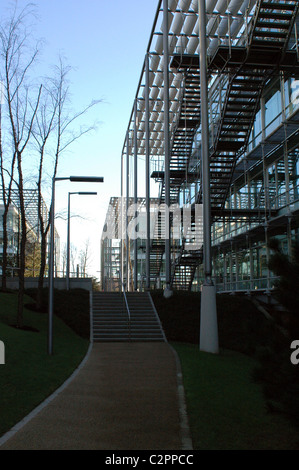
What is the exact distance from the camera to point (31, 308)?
2453 centimetres

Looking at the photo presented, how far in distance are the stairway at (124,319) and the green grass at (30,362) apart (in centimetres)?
145

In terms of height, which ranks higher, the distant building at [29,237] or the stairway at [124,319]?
the distant building at [29,237]

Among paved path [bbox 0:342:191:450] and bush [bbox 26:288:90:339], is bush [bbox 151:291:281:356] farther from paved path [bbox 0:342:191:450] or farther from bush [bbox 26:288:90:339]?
paved path [bbox 0:342:191:450]

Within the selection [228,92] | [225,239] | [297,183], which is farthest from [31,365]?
[225,239]

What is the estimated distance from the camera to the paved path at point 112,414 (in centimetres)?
638

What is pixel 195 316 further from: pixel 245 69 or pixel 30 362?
pixel 30 362

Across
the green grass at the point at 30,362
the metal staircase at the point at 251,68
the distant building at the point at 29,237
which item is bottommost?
the green grass at the point at 30,362

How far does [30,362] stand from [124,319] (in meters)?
10.9

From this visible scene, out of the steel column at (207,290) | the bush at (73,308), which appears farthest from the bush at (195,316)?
the bush at (73,308)

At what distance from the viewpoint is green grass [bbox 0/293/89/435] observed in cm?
883

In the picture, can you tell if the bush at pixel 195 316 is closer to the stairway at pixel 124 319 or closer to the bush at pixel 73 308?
the stairway at pixel 124 319

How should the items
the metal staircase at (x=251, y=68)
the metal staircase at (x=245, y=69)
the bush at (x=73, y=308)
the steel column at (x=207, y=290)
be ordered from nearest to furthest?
the steel column at (x=207, y=290) < the metal staircase at (x=251, y=68) < the metal staircase at (x=245, y=69) < the bush at (x=73, y=308)

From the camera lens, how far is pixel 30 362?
13.3 m

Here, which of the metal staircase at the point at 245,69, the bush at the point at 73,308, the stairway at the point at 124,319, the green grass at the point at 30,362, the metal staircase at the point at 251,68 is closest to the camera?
the green grass at the point at 30,362
